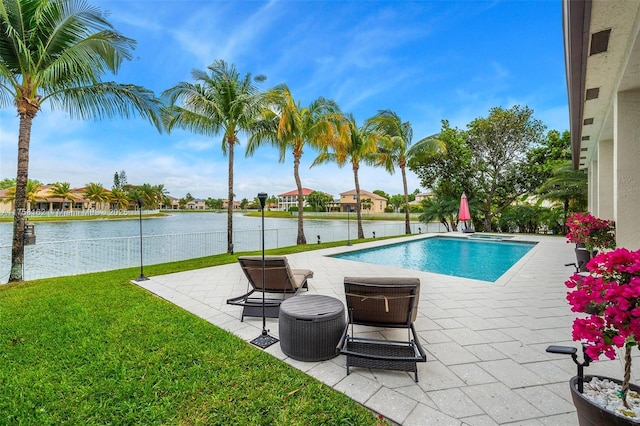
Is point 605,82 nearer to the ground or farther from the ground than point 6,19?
nearer to the ground

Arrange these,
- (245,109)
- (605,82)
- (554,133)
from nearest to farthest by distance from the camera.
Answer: (605,82)
(245,109)
(554,133)

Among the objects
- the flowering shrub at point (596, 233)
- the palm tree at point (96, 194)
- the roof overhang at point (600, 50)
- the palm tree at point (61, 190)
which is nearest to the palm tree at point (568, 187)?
the flowering shrub at point (596, 233)

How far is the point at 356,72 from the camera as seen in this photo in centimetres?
1440

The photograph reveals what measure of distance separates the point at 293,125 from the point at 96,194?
5212 cm

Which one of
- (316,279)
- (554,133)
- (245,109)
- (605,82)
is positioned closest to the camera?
(605,82)

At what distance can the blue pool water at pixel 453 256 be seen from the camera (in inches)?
331

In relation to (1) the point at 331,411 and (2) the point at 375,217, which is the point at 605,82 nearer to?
(1) the point at 331,411

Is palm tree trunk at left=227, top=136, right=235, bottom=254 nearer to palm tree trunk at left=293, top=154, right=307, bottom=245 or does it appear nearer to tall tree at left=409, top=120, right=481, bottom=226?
palm tree trunk at left=293, top=154, right=307, bottom=245

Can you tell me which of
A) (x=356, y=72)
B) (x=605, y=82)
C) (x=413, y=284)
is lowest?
(x=413, y=284)

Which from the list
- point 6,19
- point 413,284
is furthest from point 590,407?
point 6,19

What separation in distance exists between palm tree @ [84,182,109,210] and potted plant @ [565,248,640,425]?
2402 inches

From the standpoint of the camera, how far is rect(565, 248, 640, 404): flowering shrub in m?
1.32

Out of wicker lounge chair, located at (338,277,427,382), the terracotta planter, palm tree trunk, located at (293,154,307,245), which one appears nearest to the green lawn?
wicker lounge chair, located at (338,277,427,382)

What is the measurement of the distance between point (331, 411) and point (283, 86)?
38.4ft
